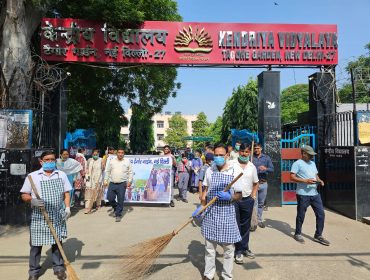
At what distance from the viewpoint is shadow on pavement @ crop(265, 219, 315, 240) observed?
7.19m

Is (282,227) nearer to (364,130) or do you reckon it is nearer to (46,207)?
(364,130)

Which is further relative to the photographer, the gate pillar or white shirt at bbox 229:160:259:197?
the gate pillar

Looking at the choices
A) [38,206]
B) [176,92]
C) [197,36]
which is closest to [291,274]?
[38,206]

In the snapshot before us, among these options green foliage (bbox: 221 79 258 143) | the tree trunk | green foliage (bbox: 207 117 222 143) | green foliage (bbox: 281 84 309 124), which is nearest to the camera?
the tree trunk

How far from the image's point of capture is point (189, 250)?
6.06 metres

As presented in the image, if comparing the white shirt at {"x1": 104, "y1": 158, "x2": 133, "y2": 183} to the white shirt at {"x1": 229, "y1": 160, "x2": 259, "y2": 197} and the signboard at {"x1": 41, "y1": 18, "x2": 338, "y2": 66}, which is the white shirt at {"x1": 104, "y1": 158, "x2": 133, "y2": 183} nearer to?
the signboard at {"x1": 41, "y1": 18, "x2": 338, "y2": 66}

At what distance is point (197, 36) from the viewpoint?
1073cm

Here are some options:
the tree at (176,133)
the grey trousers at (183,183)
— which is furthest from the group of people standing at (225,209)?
the tree at (176,133)

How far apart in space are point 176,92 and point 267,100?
10149 mm

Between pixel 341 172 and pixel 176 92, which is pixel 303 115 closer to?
pixel 341 172

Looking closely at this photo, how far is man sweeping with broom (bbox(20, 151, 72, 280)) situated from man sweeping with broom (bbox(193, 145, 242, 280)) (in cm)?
182

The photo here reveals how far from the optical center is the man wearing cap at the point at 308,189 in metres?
6.53

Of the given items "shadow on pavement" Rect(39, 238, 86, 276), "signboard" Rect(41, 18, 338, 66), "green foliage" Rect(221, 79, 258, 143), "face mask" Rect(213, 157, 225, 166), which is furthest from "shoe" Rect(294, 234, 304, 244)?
"green foliage" Rect(221, 79, 258, 143)

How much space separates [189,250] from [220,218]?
1.82m
